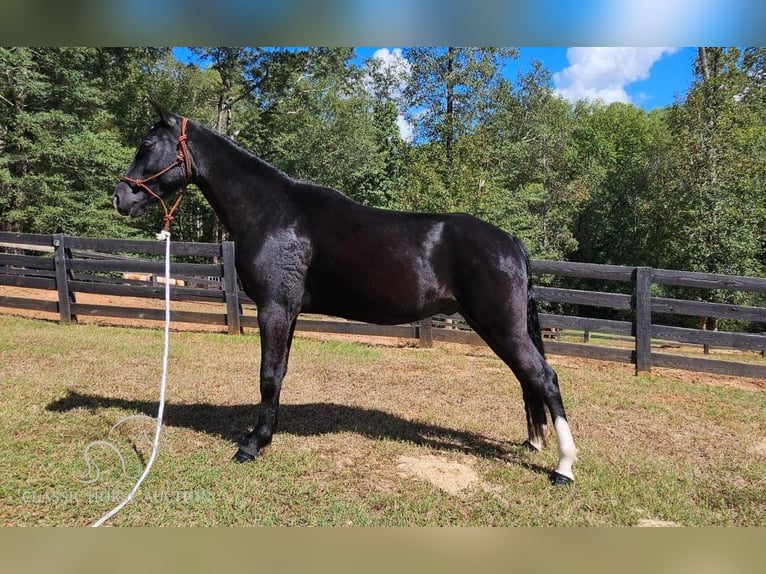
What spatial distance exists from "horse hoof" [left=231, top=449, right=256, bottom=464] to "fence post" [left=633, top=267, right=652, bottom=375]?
5399 mm

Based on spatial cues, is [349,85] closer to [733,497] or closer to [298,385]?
[298,385]

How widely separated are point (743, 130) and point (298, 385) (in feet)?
60.3

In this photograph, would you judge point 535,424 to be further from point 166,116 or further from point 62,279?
point 62,279

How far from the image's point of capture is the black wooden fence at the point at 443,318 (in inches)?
244

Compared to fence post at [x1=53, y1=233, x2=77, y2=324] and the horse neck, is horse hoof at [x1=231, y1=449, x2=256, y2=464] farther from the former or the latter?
fence post at [x1=53, y1=233, x2=77, y2=324]

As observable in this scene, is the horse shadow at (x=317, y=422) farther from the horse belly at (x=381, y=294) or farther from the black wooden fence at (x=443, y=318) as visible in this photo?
the black wooden fence at (x=443, y=318)

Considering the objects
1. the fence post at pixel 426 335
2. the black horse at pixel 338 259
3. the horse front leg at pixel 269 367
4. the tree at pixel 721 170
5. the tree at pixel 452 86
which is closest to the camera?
the black horse at pixel 338 259

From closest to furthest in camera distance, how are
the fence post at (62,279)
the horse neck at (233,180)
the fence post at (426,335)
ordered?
the horse neck at (233,180) < the fence post at (426,335) < the fence post at (62,279)

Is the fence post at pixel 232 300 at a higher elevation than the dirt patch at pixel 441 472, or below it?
higher

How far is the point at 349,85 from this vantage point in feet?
81.8

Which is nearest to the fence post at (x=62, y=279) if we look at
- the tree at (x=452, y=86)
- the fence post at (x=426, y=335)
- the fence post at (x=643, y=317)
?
the fence post at (x=426, y=335)

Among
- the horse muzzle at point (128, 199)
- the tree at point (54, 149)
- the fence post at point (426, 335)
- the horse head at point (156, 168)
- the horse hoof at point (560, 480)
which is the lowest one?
the horse hoof at point (560, 480)

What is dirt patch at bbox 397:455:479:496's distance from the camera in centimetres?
321

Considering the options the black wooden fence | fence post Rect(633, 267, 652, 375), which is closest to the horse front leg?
the black wooden fence
